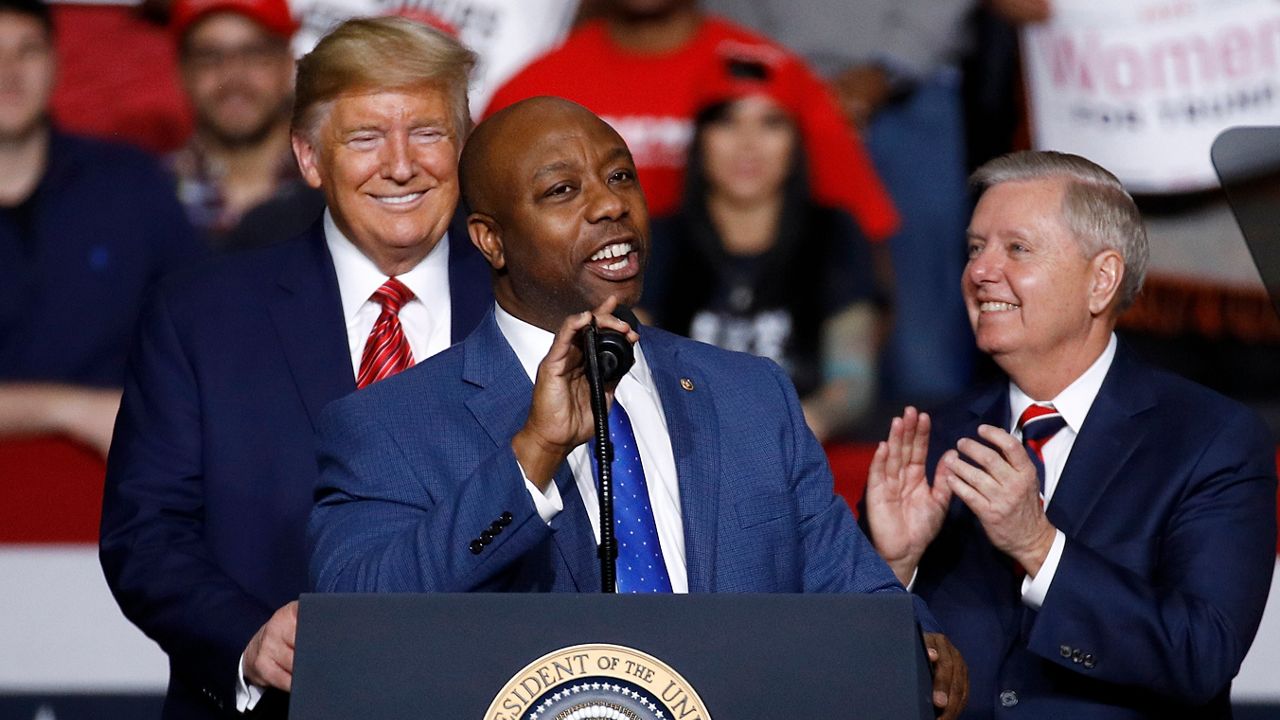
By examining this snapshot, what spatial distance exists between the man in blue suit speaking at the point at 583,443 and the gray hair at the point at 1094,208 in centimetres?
57

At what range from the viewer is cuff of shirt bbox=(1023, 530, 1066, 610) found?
222 centimetres

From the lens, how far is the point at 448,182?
248 centimetres

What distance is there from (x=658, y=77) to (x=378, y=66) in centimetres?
177

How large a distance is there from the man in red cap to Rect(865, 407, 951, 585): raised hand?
209 cm

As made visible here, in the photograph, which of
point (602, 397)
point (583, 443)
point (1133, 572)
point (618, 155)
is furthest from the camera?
point (1133, 572)

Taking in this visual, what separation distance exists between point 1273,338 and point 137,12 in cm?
291

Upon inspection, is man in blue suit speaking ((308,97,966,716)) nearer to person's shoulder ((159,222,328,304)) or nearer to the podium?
the podium

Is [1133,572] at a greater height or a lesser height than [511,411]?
lesser

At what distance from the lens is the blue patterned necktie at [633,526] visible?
1.88 metres

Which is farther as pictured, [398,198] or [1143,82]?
[1143,82]

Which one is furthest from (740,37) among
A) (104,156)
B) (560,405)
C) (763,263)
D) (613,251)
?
(560,405)

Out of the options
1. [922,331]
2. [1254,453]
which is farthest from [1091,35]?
[1254,453]

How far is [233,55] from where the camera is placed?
411cm

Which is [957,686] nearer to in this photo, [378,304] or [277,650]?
[277,650]
